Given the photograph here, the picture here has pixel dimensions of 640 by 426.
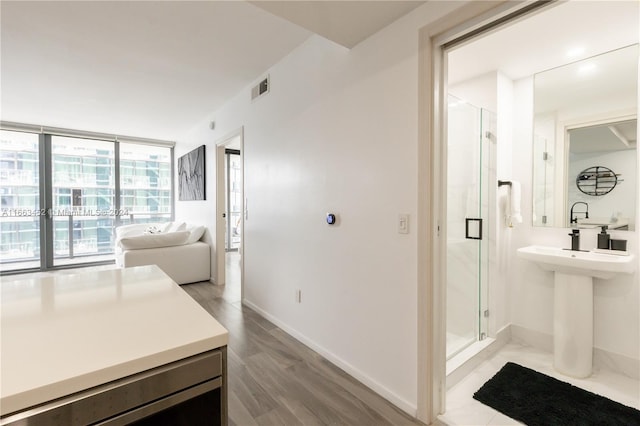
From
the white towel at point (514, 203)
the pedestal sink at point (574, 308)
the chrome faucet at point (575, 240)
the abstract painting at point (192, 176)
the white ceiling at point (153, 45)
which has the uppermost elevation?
the white ceiling at point (153, 45)

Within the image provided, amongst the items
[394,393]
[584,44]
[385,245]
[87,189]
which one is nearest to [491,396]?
[394,393]

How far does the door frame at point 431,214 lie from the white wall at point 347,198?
61mm

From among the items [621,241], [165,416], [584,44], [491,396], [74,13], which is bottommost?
[491,396]

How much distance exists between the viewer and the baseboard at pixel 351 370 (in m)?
1.78

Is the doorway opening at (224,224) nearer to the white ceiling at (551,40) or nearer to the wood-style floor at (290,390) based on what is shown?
the wood-style floor at (290,390)

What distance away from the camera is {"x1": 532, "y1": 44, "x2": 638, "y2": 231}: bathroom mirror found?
219cm

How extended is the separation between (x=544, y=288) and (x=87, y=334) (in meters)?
3.13

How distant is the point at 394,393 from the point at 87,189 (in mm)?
6589

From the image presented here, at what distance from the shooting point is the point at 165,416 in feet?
2.64

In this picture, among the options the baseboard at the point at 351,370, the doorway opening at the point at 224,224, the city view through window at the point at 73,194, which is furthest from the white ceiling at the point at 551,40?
the city view through window at the point at 73,194

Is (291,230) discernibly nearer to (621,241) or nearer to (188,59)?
(188,59)

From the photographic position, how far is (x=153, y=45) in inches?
99.7

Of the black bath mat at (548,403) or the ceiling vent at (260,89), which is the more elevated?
the ceiling vent at (260,89)

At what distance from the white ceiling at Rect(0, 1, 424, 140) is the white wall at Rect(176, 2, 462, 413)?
0.25m
